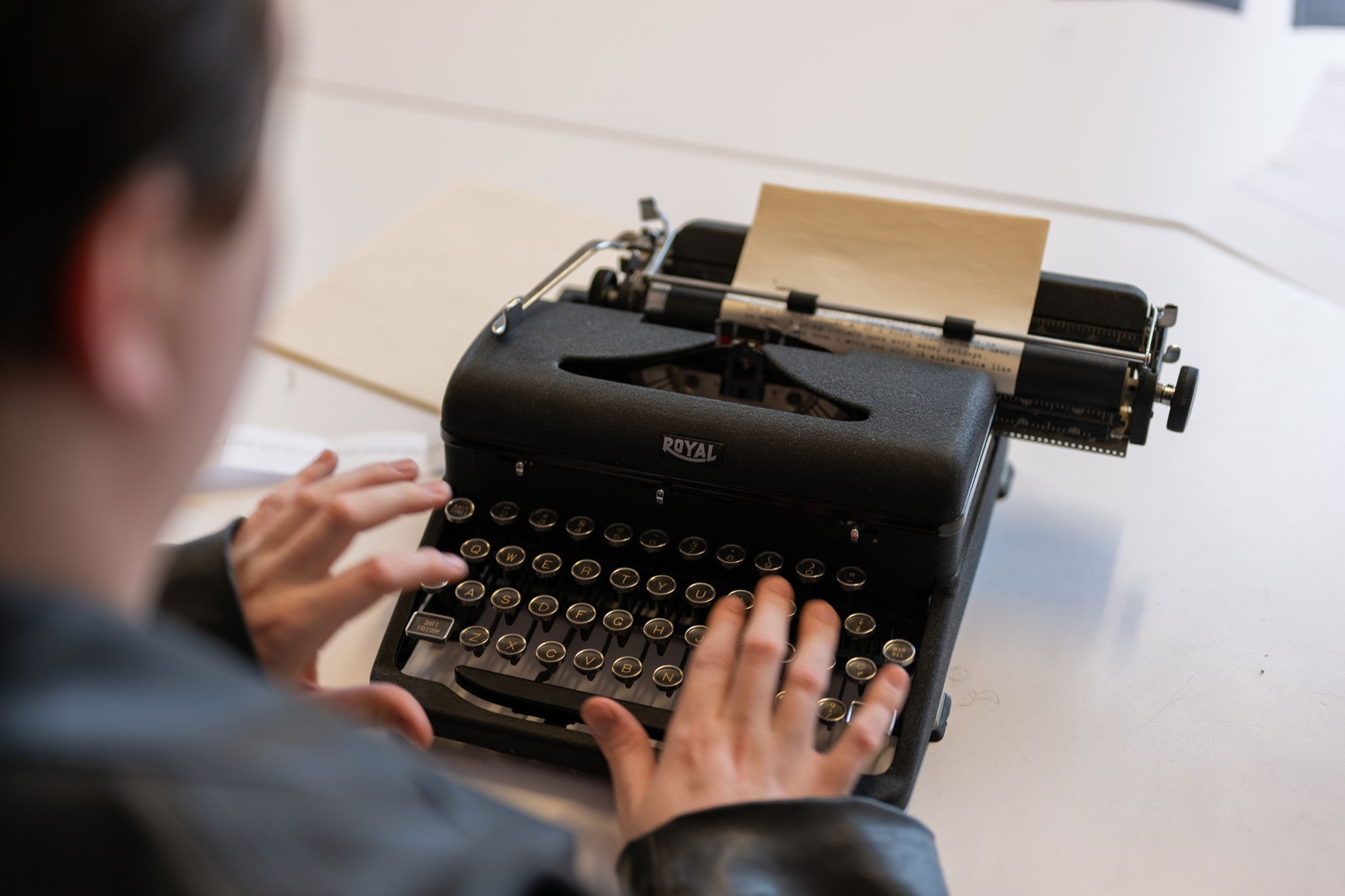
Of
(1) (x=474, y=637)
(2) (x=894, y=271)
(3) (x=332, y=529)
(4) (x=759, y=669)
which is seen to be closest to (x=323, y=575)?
(3) (x=332, y=529)

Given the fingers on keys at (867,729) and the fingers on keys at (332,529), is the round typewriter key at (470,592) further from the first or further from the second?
the fingers on keys at (867,729)

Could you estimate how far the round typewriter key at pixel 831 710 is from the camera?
46.9 inches

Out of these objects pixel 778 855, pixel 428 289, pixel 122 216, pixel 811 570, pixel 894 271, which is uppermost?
pixel 894 271

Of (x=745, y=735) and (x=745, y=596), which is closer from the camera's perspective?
(x=745, y=735)

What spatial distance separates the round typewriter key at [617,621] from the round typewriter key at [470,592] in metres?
0.15

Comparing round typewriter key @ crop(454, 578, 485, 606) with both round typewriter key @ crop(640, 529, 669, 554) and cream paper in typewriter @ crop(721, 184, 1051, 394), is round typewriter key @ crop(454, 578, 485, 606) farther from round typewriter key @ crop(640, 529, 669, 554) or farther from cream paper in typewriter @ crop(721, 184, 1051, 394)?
cream paper in typewriter @ crop(721, 184, 1051, 394)

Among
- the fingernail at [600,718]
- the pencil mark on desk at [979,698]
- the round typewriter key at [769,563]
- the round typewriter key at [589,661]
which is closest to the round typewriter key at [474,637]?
the round typewriter key at [589,661]

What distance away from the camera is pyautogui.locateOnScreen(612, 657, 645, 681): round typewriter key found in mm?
1251

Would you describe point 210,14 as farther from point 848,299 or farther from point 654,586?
point 848,299

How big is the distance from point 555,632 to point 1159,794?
0.66 metres

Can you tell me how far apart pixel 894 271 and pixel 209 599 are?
90 cm

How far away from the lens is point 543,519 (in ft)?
4.53

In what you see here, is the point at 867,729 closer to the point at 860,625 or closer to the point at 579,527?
the point at 860,625

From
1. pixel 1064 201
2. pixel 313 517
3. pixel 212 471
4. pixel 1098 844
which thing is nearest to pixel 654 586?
pixel 313 517
